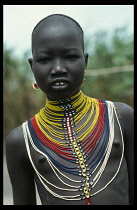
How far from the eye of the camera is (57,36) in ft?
8.07

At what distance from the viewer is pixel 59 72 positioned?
2.41 metres

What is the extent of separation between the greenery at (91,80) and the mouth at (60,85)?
7.68 meters

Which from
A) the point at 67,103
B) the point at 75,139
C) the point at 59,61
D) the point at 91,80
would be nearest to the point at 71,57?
the point at 59,61

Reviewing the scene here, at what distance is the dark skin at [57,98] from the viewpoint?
A: 2447mm

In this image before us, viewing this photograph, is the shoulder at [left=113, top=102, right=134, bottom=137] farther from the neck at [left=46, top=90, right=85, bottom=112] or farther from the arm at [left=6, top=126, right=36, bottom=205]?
the arm at [left=6, top=126, right=36, bottom=205]

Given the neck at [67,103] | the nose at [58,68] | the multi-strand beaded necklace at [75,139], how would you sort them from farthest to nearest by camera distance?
1. the neck at [67,103]
2. the multi-strand beaded necklace at [75,139]
3. the nose at [58,68]

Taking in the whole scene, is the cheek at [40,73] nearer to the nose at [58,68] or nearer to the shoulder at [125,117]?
the nose at [58,68]

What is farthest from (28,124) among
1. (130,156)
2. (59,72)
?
(130,156)

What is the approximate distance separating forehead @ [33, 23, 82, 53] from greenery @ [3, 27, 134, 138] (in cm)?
763

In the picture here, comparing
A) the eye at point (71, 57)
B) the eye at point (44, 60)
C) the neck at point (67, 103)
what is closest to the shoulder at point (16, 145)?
the neck at point (67, 103)

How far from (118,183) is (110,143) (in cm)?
26

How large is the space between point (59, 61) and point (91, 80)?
920cm
